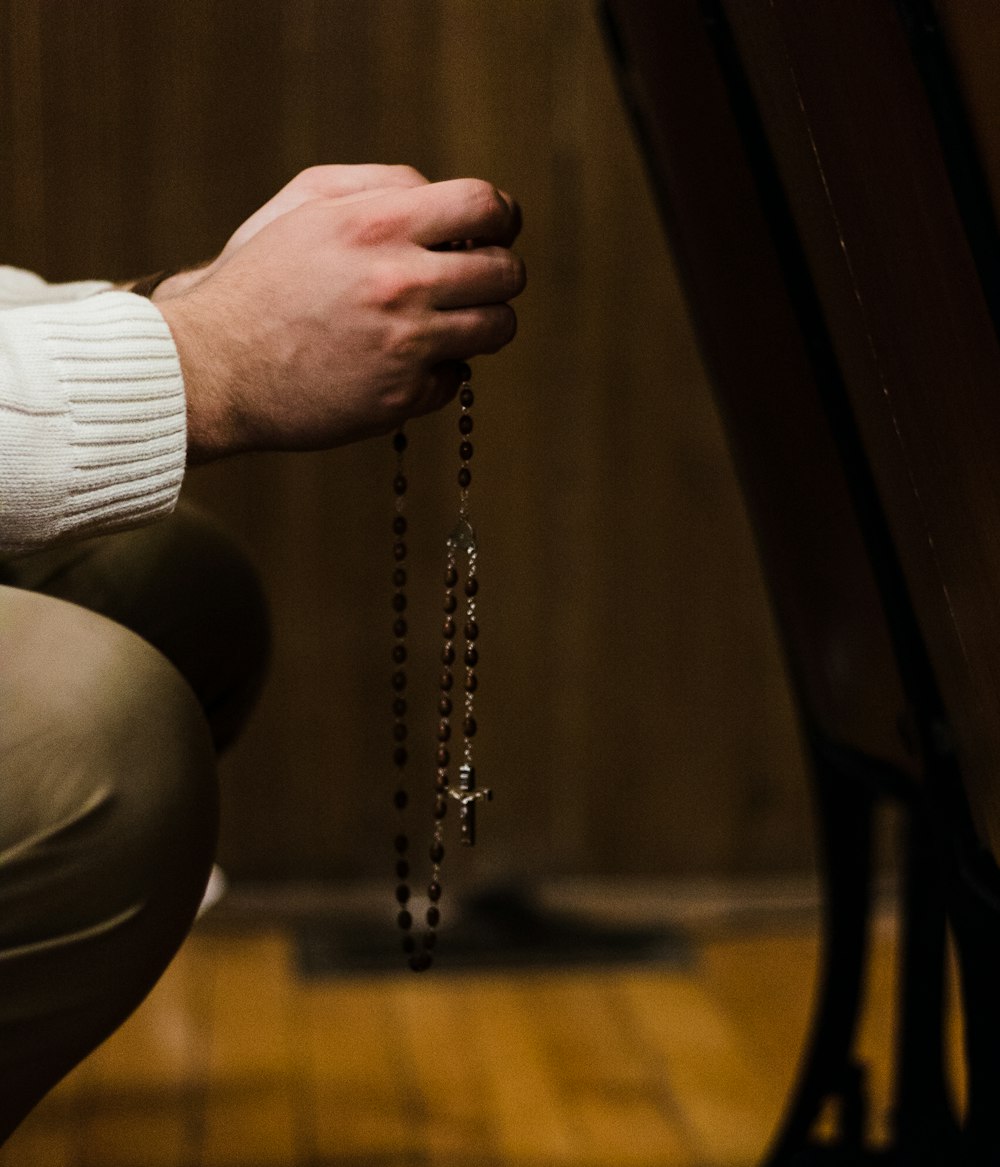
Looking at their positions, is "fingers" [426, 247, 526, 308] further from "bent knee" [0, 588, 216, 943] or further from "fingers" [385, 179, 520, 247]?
"bent knee" [0, 588, 216, 943]

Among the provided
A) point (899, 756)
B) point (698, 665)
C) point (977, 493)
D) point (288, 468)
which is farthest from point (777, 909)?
point (977, 493)

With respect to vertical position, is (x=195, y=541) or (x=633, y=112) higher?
(x=633, y=112)

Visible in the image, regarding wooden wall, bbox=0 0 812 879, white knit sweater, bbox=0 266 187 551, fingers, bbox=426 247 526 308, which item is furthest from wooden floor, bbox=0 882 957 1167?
fingers, bbox=426 247 526 308

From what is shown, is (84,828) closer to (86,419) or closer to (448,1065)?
(86,419)

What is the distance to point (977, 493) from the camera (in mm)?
557

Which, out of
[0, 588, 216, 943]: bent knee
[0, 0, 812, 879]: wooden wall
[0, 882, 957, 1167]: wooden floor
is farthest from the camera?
[0, 0, 812, 879]: wooden wall

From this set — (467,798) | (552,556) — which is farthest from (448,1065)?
(467,798)

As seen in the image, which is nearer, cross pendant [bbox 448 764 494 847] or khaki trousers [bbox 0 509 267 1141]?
khaki trousers [bbox 0 509 267 1141]

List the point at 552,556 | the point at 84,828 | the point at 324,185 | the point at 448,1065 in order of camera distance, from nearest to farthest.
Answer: the point at 84,828, the point at 324,185, the point at 448,1065, the point at 552,556

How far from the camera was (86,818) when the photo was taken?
0.52m

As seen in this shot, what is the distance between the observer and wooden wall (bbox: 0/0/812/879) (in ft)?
5.43

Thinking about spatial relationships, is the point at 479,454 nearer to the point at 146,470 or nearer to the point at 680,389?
the point at 680,389

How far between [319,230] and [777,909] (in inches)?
53.7

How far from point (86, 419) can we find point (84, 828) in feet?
0.50
